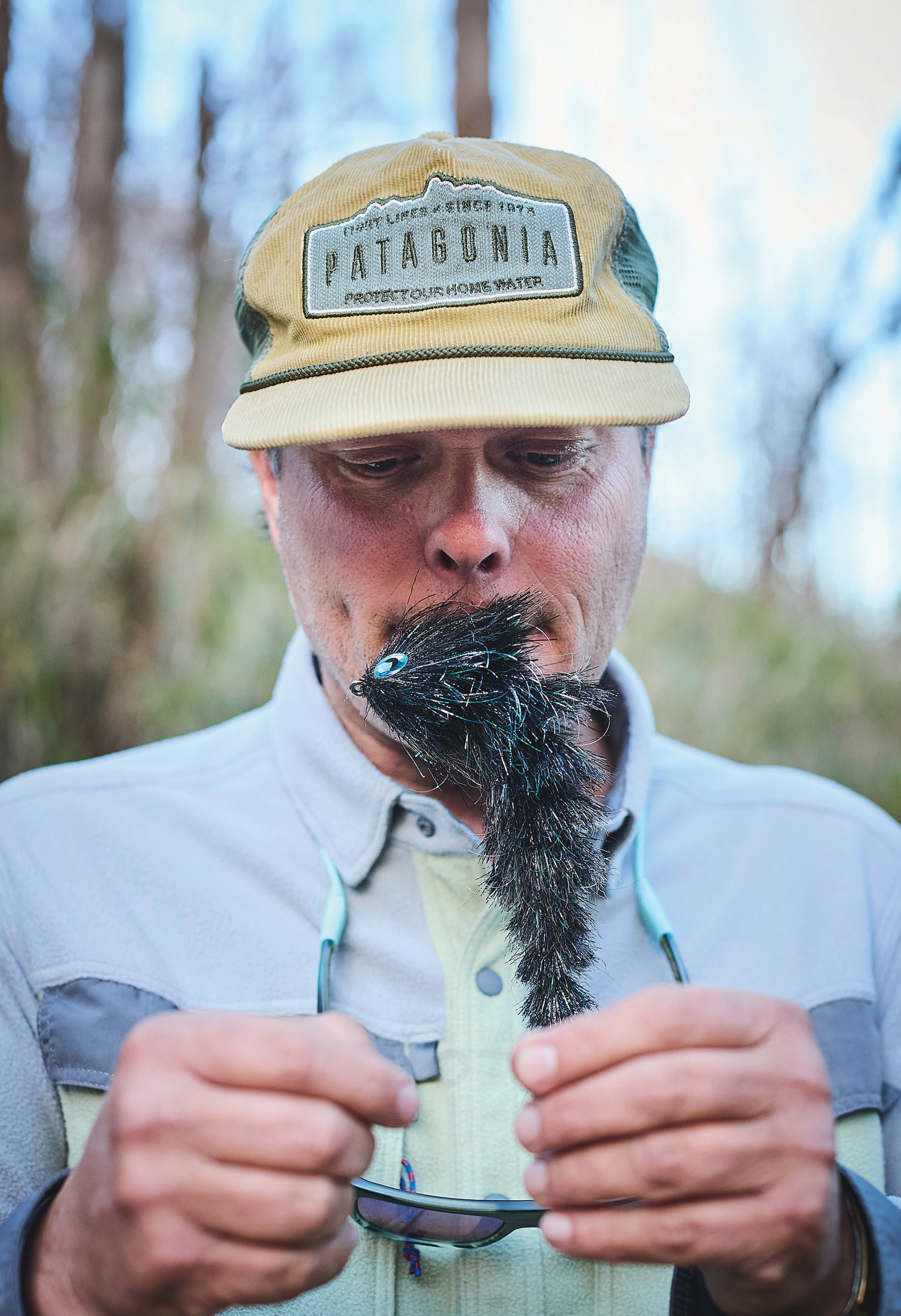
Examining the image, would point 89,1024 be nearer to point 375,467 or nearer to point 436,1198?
point 436,1198

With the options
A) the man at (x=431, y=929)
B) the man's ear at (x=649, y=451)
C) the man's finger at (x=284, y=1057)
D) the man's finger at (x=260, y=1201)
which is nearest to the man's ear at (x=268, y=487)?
the man at (x=431, y=929)

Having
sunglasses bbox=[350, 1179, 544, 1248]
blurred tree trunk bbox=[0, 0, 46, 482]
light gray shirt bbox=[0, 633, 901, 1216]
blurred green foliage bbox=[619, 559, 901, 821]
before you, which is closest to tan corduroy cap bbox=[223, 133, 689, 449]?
light gray shirt bbox=[0, 633, 901, 1216]

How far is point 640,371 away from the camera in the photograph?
136cm

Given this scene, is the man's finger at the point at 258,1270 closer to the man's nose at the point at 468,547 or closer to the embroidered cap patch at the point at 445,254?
the man's nose at the point at 468,547

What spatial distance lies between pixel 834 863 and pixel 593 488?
0.88 m

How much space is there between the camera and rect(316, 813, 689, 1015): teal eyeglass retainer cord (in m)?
1.39

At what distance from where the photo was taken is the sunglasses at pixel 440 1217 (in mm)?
1158

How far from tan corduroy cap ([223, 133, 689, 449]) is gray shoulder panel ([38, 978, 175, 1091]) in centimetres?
89

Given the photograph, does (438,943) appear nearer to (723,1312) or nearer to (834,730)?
(723,1312)

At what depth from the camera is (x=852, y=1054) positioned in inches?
61.8

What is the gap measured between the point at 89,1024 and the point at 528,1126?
833 millimetres

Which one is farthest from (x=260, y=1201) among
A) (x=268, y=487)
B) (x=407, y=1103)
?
(x=268, y=487)

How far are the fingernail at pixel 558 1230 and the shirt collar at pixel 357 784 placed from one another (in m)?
0.63

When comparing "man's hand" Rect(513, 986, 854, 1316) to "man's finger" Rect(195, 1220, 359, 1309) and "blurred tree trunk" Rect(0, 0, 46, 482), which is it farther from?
"blurred tree trunk" Rect(0, 0, 46, 482)
